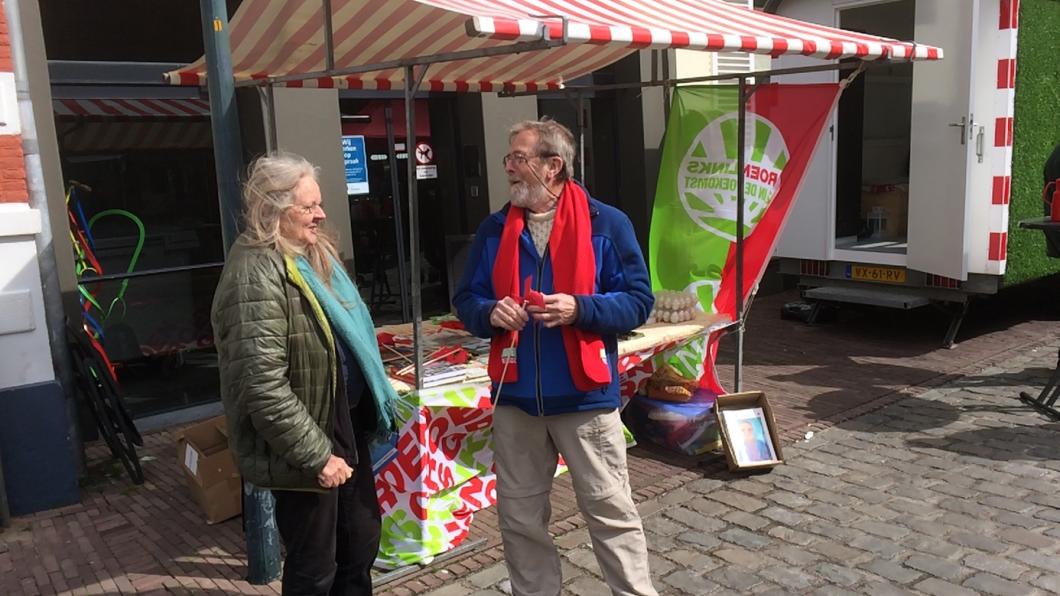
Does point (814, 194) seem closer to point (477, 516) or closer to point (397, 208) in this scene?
point (397, 208)

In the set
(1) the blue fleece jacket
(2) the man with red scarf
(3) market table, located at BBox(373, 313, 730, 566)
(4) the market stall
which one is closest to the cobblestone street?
(3) market table, located at BBox(373, 313, 730, 566)

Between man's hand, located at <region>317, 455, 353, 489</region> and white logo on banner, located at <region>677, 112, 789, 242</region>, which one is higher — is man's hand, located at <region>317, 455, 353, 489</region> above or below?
below

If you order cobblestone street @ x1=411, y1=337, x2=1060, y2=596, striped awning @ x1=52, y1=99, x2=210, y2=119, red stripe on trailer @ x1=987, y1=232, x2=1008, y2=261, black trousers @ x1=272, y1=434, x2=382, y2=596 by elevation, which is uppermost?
striped awning @ x1=52, y1=99, x2=210, y2=119

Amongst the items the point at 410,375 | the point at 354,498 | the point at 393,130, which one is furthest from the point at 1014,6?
the point at 354,498

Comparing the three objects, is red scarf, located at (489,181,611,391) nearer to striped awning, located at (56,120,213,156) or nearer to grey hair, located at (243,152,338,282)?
grey hair, located at (243,152,338,282)

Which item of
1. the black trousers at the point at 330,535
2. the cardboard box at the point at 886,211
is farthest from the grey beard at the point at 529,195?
the cardboard box at the point at 886,211

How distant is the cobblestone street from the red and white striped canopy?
85.5 inches

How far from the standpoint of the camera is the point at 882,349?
7.25 meters

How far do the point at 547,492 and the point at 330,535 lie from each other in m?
0.79

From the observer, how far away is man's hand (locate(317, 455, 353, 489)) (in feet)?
8.23

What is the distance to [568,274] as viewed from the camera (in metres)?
2.83

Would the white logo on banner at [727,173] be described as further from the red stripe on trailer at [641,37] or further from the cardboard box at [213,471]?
the cardboard box at [213,471]

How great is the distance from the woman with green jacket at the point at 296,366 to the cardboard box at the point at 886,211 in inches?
288

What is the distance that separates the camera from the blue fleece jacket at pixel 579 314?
2816 mm
